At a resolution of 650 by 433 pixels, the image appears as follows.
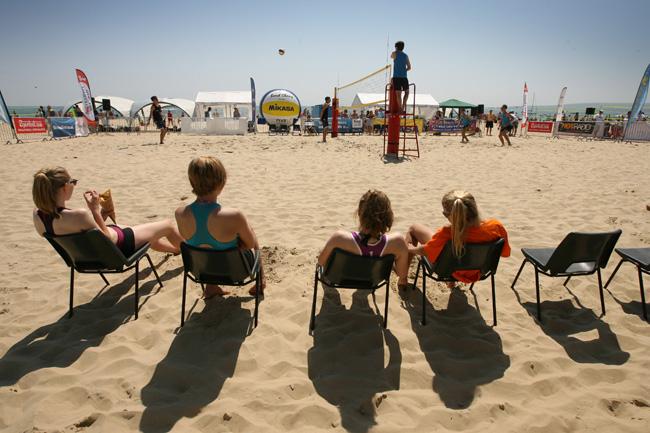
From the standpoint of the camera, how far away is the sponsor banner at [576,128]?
63.7ft

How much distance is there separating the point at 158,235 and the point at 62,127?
55.6 ft

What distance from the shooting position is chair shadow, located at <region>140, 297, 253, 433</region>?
200 centimetres

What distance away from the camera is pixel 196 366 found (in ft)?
7.68

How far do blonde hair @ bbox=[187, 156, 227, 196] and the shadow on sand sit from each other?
2706 mm

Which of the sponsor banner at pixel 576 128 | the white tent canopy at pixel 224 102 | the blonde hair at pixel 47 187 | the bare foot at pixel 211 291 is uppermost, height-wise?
the white tent canopy at pixel 224 102

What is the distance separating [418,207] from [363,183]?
70.2 inches

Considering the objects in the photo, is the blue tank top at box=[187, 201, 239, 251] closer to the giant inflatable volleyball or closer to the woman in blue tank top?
the woman in blue tank top

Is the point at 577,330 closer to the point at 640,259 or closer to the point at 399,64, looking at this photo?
the point at 640,259

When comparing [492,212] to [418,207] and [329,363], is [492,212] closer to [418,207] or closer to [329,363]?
[418,207]

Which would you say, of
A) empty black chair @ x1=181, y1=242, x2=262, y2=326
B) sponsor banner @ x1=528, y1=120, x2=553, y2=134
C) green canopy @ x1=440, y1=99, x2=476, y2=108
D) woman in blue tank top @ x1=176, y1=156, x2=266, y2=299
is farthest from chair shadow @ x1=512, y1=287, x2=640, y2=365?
green canopy @ x1=440, y1=99, x2=476, y2=108

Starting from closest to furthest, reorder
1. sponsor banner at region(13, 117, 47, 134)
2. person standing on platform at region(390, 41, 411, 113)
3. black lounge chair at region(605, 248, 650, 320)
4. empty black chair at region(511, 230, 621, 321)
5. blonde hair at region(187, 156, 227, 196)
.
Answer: blonde hair at region(187, 156, 227, 196) < empty black chair at region(511, 230, 621, 321) < black lounge chair at region(605, 248, 650, 320) < person standing on platform at region(390, 41, 411, 113) < sponsor banner at region(13, 117, 47, 134)

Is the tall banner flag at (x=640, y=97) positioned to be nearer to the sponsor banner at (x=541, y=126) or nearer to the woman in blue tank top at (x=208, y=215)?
the sponsor banner at (x=541, y=126)

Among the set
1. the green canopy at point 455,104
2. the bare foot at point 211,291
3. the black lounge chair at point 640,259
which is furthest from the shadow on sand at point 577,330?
the green canopy at point 455,104

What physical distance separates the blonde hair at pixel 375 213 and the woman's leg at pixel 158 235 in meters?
1.89
